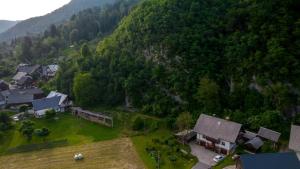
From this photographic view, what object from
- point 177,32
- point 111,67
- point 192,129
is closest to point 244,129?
point 192,129

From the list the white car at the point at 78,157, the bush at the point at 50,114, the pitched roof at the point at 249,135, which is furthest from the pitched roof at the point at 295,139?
the bush at the point at 50,114

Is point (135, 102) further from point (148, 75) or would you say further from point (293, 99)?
point (293, 99)

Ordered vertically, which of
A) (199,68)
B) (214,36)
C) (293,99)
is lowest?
(293,99)

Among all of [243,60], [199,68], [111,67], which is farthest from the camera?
[111,67]

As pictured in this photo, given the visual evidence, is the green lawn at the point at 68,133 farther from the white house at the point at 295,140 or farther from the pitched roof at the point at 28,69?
the pitched roof at the point at 28,69

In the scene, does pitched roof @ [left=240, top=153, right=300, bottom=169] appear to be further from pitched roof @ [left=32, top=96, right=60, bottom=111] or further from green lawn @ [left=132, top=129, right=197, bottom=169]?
pitched roof @ [left=32, top=96, right=60, bottom=111]

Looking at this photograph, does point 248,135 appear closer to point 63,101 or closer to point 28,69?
point 63,101

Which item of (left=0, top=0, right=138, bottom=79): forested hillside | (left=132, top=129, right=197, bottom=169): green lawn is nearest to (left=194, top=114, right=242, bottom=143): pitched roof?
(left=132, top=129, right=197, bottom=169): green lawn

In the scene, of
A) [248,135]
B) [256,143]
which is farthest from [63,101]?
[256,143]
